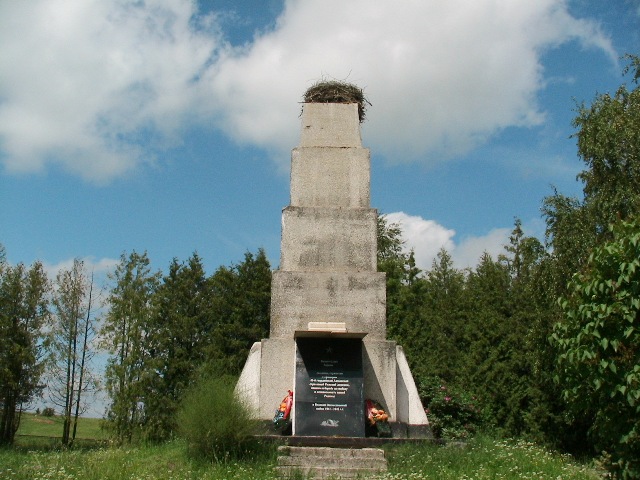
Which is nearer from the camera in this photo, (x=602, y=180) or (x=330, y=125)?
(x=330, y=125)

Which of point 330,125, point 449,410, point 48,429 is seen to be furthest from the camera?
point 48,429

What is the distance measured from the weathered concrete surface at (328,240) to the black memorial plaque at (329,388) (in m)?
1.61

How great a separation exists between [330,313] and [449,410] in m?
4.43

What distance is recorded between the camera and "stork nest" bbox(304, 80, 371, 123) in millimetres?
12797

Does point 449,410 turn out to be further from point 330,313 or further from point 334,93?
point 334,93

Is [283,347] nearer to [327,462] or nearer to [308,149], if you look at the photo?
[327,462]

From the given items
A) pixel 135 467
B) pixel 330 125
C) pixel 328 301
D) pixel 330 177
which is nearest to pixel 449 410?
pixel 328 301

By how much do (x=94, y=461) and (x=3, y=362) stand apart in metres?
15.3

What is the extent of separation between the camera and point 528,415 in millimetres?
14469

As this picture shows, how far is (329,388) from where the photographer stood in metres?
10.1

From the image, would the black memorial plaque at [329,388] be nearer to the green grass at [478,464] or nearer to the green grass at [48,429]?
the green grass at [478,464]

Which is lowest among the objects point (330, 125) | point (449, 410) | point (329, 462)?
point (329, 462)

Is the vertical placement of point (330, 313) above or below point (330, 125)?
below

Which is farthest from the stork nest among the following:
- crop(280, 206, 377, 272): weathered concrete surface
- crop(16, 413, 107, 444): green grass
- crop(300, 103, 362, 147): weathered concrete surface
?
crop(16, 413, 107, 444): green grass
